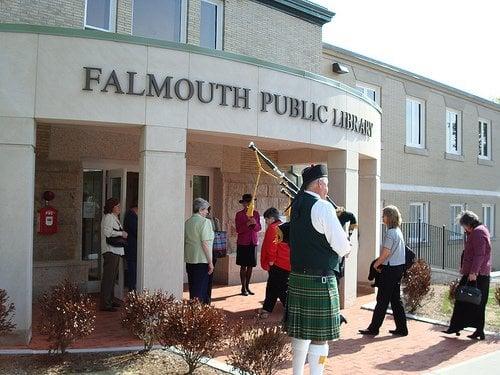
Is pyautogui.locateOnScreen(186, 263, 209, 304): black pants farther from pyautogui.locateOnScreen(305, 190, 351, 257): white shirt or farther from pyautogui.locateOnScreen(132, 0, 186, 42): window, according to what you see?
pyautogui.locateOnScreen(132, 0, 186, 42): window

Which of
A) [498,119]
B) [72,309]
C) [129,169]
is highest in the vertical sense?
[498,119]

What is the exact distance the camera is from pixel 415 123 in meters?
18.9

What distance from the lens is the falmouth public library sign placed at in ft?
22.7

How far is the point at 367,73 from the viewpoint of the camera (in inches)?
650

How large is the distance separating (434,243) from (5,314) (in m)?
15.1

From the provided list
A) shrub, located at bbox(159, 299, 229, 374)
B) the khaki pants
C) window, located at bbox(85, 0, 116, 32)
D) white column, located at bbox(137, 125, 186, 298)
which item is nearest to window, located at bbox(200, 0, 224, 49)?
window, located at bbox(85, 0, 116, 32)

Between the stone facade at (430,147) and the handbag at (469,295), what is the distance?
8.68 meters

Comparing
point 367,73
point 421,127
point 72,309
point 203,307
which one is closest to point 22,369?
point 72,309

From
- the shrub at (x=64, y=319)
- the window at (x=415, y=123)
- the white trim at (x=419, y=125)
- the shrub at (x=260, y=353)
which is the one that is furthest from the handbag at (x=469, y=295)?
the window at (x=415, y=123)

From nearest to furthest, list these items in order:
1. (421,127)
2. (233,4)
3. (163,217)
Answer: (163,217)
(233,4)
(421,127)

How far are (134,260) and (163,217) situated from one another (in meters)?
2.42

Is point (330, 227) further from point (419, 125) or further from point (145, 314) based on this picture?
point (419, 125)

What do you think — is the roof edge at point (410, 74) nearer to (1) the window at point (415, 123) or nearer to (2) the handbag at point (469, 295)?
(1) the window at point (415, 123)

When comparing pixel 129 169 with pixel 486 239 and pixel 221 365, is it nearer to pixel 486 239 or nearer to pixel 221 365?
pixel 221 365
